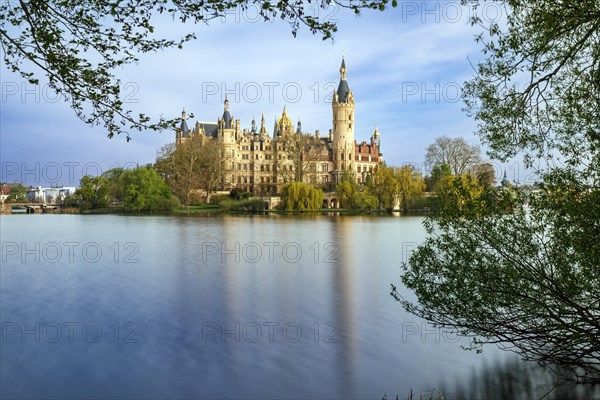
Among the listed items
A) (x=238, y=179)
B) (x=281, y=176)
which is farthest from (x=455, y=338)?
(x=238, y=179)

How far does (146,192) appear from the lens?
46750mm

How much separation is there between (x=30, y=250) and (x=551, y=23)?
2032 cm

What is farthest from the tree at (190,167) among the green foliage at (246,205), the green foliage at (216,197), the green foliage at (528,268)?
the green foliage at (528,268)

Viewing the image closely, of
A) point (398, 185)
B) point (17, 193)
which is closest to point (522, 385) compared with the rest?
point (398, 185)

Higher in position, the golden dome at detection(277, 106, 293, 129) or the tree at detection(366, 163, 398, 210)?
the golden dome at detection(277, 106, 293, 129)

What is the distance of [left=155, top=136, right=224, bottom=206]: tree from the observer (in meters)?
52.6

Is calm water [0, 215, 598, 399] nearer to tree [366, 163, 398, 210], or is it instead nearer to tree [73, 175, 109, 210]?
tree [366, 163, 398, 210]

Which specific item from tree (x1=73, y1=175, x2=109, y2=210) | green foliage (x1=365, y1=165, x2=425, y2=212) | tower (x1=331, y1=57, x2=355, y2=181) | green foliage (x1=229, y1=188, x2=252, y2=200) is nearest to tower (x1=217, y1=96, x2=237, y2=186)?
tower (x1=331, y1=57, x2=355, y2=181)

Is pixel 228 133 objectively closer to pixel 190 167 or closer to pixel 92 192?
pixel 190 167

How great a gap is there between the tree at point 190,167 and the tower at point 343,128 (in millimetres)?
19264

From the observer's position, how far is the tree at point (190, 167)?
52562mm

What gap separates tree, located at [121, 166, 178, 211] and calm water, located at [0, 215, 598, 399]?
28.7 metres

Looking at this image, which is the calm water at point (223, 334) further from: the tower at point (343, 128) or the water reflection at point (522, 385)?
the tower at point (343, 128)

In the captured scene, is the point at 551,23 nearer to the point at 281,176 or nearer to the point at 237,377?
the point at 237,377
